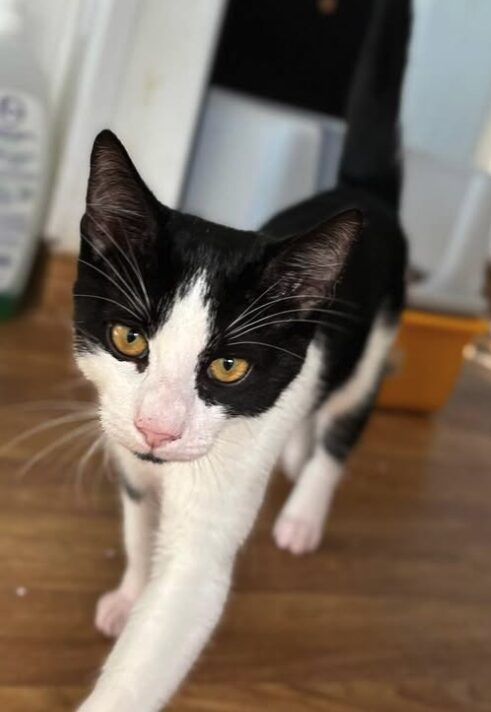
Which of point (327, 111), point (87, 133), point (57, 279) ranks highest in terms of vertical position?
point (327, 111)

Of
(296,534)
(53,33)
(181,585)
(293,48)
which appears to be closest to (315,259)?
(181,585)

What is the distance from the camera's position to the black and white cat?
627 mm

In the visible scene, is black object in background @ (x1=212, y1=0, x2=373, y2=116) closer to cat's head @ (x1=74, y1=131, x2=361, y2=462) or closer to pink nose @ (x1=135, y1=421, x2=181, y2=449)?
cat's head @ (x1=74, y1=131, x2=361, y2=462)

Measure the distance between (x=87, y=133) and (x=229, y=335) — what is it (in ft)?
2.84

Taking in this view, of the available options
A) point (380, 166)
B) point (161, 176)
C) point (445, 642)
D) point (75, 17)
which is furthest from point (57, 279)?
point (445, 642)

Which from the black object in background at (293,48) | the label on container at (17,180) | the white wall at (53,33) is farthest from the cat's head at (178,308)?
the black object in background at (293,48)

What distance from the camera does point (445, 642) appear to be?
995 mm

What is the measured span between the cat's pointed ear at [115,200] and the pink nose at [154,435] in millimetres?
158

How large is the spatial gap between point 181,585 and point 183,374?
22 centimetres

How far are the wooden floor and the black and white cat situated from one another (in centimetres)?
9

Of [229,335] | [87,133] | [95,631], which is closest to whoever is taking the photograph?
[229,335]

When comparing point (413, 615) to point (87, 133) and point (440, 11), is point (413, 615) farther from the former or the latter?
point (440, 11)

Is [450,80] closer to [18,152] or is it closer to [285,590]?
[18,152]

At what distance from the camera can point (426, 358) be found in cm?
158
